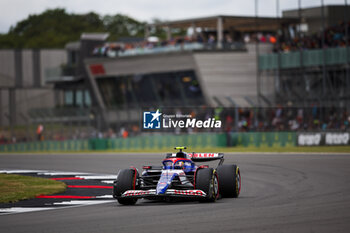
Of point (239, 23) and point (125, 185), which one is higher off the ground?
point (239, 23)

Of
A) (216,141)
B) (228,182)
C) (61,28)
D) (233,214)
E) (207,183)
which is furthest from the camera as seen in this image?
(61,28)

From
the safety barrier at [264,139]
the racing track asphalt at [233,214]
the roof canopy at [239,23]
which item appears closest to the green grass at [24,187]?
the racing track asphalt at [233,214]

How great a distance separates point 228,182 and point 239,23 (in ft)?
118

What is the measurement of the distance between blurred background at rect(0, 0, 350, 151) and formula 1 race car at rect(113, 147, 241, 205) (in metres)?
13.9

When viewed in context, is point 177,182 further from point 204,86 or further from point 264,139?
point 204,86

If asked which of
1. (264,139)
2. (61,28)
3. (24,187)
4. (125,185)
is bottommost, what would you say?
(264,139)

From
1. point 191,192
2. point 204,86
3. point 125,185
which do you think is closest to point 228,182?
point 191,192

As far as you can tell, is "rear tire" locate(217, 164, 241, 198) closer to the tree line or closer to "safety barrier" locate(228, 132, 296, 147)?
"safety barrier" locate(228, 132, 296, 147)

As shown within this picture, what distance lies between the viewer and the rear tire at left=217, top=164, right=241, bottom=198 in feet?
45.3

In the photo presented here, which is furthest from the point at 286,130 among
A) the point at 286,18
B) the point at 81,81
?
the point at 81,81

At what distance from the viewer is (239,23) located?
48.7m

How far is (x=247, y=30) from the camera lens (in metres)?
50.1

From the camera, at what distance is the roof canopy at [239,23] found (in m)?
47.3

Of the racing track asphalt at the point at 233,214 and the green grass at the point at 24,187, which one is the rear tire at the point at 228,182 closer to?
the racing track asphalt at the point at 233,214
